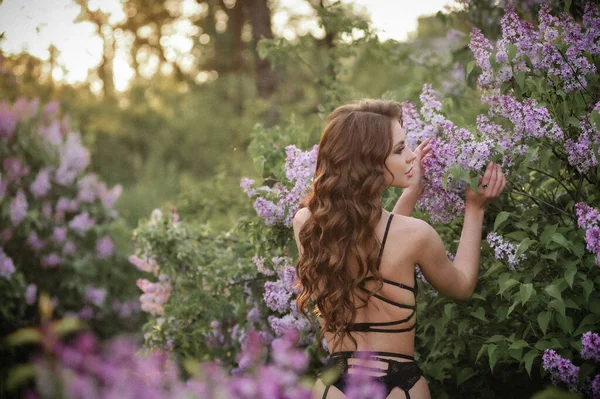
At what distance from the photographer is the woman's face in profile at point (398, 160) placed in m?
2.83

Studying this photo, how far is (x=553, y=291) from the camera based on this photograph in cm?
283

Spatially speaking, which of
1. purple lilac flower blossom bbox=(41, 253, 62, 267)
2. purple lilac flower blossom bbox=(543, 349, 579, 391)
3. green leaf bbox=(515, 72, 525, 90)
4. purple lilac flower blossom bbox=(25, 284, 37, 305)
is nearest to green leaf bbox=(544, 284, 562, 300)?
purple lilac flower blossom bbox=(543, 349, 579, 391)

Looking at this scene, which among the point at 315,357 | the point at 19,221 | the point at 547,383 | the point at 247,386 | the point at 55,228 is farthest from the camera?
the point at 55,228

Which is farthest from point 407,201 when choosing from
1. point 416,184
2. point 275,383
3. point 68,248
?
point 68,248

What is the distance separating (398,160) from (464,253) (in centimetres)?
49

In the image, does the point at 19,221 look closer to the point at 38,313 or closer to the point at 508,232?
the point at 38,313

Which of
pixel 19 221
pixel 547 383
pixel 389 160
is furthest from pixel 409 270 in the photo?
pixel 19 221

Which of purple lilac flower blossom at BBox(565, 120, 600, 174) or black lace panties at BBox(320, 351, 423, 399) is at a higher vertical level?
purple lilac flower blossom at BBox(565, 120, 600, 174)

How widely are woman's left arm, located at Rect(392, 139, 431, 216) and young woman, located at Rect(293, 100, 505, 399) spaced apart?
0.17 m

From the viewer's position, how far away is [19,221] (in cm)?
622

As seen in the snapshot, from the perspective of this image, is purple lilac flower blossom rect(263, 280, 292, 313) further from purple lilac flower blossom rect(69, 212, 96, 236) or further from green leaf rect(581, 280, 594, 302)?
purple lilac flower blossom rect(69, 212, 96, 236)

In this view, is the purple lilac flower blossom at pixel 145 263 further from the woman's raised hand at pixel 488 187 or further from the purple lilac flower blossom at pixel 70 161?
the woman's raised hand at pixel 488 187

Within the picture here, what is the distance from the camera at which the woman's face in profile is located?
9.27ft

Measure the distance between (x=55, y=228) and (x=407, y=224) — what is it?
16.4 feet
